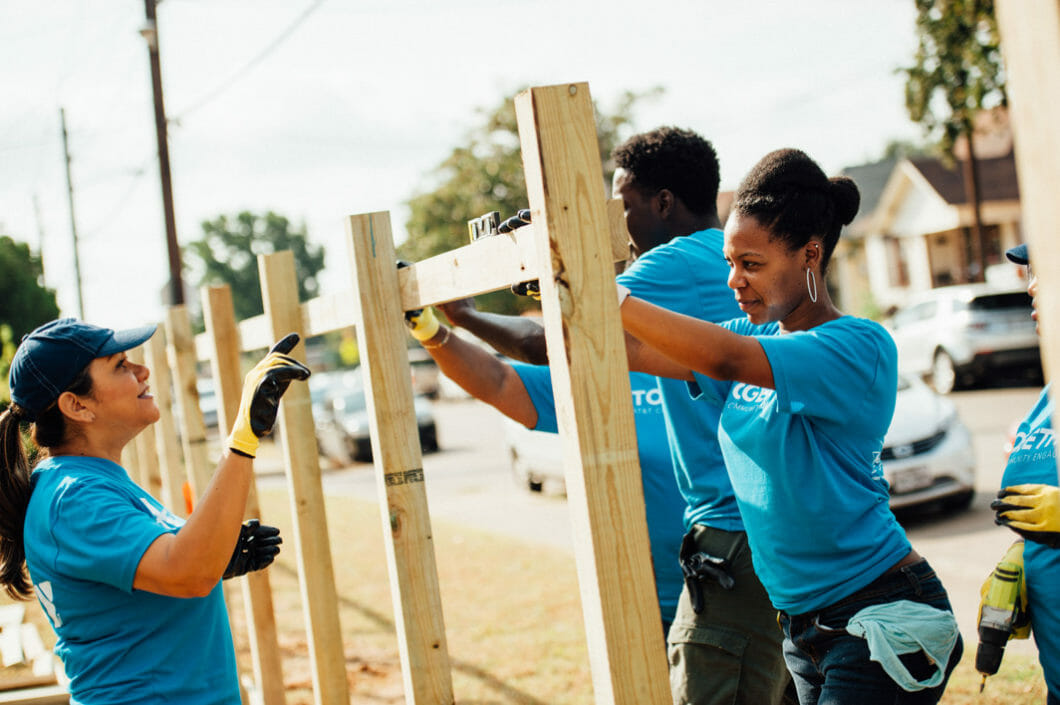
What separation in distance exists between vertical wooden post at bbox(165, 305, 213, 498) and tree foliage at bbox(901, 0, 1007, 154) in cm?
1285

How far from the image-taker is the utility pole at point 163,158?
45.0 feet

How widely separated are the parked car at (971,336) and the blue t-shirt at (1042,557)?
50.3 feet

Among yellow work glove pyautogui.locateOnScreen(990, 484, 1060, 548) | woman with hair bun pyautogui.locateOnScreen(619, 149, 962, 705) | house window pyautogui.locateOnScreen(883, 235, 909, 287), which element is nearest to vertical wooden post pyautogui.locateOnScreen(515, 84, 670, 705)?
woman with hair bun pyautogui.locateOnScreen(619, 149, 962, 705)

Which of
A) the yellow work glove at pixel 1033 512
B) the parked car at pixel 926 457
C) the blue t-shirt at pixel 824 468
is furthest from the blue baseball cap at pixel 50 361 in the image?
the parked car at pixel 926 457

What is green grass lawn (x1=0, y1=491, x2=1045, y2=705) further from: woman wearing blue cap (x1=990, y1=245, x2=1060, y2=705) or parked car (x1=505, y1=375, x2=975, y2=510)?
woman wearing blue cap (x1=990, y1=245, x2=1060, y2=705)

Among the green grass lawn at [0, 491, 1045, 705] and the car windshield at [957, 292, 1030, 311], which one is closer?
the green grass lawn at [0, 491, 1045, 705]

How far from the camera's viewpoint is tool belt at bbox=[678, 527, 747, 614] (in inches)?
112

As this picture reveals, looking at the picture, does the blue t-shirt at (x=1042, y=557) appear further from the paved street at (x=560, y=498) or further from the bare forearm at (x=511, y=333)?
the paved street at (x=560, y=498)

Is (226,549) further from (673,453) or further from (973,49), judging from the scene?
(973,49)

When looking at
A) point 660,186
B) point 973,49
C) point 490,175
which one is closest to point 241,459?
point 660,186

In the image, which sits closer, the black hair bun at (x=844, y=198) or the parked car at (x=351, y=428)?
the black hair bun at (x=844, y=198)

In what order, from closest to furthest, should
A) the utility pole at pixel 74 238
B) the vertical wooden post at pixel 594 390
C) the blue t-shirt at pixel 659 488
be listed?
the vertical wooden post at pixel 594 390, the blue t-shirt at pixel 659 488, the utility pole at pixel 74 238

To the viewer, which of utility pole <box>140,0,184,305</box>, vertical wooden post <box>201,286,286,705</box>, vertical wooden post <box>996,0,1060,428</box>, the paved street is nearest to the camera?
vertical wooden post <box>996,0,1060,428</box>

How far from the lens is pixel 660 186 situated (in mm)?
3213
